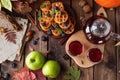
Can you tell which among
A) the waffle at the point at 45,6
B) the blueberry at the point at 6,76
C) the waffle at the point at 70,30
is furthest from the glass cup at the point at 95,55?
the blueberry at the point at 6,76

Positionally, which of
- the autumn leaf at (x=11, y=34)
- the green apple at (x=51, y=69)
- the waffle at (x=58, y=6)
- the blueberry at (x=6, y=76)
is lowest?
the blueberry at (x=6, y=76)

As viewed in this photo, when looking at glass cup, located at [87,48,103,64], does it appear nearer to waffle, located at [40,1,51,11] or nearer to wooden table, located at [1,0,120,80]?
wooden table, located at [1,0,120,80]

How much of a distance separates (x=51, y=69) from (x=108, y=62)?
22 centimetres

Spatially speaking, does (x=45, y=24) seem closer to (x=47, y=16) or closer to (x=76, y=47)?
(x=47, y=16)

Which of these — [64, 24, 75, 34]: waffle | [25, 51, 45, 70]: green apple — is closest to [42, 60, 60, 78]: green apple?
[25, 51, 45, 70]: green apple

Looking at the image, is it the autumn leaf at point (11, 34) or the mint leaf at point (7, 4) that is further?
the autumn leaf at point (11, 34)

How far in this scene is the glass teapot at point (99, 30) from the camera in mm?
1500

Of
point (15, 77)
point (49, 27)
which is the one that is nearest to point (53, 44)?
point (49, 27)

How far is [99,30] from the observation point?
59.2 inches

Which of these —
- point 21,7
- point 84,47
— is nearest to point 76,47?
point 84,47

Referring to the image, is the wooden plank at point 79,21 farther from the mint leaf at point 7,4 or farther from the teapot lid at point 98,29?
the mint leaf at point 7,4

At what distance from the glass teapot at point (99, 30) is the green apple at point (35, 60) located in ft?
0.65

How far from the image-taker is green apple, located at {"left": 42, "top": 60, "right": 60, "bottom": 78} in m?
1.52

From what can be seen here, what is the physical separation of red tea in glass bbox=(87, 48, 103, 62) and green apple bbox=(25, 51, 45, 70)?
18 cm
